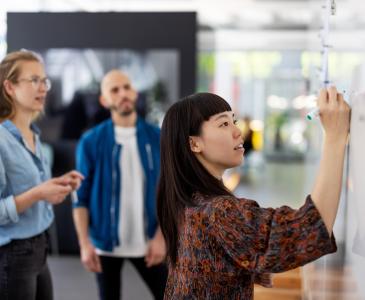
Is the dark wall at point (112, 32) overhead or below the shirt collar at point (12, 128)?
overhead

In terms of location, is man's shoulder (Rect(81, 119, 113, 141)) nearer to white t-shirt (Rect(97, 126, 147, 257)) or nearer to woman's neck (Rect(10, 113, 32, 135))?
white t-shirt (Rect(97, 126, 147, 257))

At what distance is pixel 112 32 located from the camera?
17.6 feet

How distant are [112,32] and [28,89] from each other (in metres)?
3.32

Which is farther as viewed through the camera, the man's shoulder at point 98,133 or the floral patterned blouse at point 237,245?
the man's shoulder at point 98,133

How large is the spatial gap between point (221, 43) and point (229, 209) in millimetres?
13345

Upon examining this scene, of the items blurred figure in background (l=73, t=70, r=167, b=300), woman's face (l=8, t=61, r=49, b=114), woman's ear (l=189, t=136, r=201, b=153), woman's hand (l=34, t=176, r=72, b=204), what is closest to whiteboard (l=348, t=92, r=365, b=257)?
woman's ear (l=189, t=136, r=201, b=153)

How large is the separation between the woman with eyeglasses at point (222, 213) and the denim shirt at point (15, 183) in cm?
78

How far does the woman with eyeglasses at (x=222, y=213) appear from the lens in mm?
1086

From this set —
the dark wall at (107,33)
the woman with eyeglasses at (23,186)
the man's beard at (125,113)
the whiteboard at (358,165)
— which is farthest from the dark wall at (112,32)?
the whiteboard at (358,165)

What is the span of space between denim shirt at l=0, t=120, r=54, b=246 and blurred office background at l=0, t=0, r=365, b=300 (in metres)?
1.11

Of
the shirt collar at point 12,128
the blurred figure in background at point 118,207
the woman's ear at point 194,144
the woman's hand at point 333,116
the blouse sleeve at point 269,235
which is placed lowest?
the blurred figure in background at point 118,207

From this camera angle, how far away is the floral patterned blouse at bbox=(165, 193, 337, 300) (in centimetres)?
108

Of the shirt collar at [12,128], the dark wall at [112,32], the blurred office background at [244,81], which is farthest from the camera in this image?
the dark wall at [112,32]

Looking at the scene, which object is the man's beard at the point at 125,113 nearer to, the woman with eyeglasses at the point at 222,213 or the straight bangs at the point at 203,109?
the woman with eyeglasses at the point at 222,213
